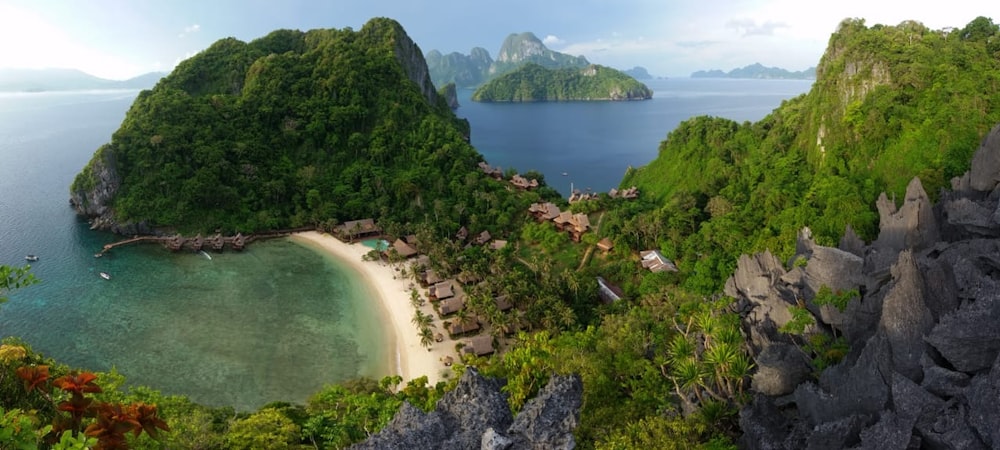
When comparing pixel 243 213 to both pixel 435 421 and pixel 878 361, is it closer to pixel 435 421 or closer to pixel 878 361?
pixel 435 421

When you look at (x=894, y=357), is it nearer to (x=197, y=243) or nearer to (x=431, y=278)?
(x=431, y=278)

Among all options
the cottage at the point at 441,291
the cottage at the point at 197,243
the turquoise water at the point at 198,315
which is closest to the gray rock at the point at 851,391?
the turquoise water at the point at 198,315

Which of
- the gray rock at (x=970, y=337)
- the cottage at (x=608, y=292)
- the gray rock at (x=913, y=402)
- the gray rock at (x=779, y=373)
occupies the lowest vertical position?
the cottage at (x=608, y=292)

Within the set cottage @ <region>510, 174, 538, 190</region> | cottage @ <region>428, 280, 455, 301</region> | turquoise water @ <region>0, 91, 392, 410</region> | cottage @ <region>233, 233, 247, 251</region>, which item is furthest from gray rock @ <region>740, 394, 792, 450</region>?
cottage @ <region>233, 233, 247, 251</region>

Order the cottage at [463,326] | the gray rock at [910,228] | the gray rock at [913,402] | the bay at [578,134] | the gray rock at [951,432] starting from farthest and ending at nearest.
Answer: the bay at [578,134], the cottage at [463,326], the gray rock at [910,228], the gray rock at [913,402], the gray rock at [951,432]

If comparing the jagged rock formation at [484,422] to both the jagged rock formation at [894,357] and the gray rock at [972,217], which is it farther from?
the gray rock at [972,217]
